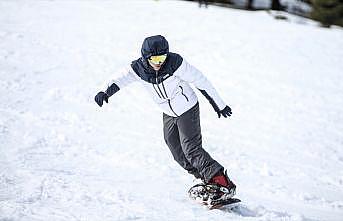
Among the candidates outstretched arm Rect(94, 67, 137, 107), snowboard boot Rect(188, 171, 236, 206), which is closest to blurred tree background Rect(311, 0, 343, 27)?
snowboard boot Rect(188, 171, 236, 206)

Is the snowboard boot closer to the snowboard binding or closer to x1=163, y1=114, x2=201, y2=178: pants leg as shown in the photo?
the snowboard binding

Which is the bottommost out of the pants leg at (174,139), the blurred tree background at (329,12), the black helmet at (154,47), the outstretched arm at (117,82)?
the blurred tree background at (329,12)

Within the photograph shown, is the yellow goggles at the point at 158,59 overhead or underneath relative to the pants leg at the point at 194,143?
overhead

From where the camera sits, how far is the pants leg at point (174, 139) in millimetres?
4445

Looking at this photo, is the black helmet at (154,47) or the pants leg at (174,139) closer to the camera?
the black helmet at (154,47)

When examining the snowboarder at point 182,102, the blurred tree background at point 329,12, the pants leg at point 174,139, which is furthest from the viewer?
the blurred tree background at point 329,12

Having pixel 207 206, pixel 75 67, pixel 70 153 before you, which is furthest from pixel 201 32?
pixel 207 206

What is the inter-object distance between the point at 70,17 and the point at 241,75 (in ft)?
27.0

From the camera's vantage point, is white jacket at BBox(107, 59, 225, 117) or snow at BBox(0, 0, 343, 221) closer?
white jacket at BBox(107, 59, 225, 117)

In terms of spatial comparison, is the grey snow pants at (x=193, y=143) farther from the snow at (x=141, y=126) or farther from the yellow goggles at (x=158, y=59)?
the yellow goggles at (x=158, y=59)

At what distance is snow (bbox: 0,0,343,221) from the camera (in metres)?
4.46

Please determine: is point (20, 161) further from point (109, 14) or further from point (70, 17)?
point (109, 14)

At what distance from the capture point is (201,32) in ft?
54.2

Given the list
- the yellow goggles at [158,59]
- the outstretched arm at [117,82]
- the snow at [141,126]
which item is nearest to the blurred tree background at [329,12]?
the snow at [141,126]
